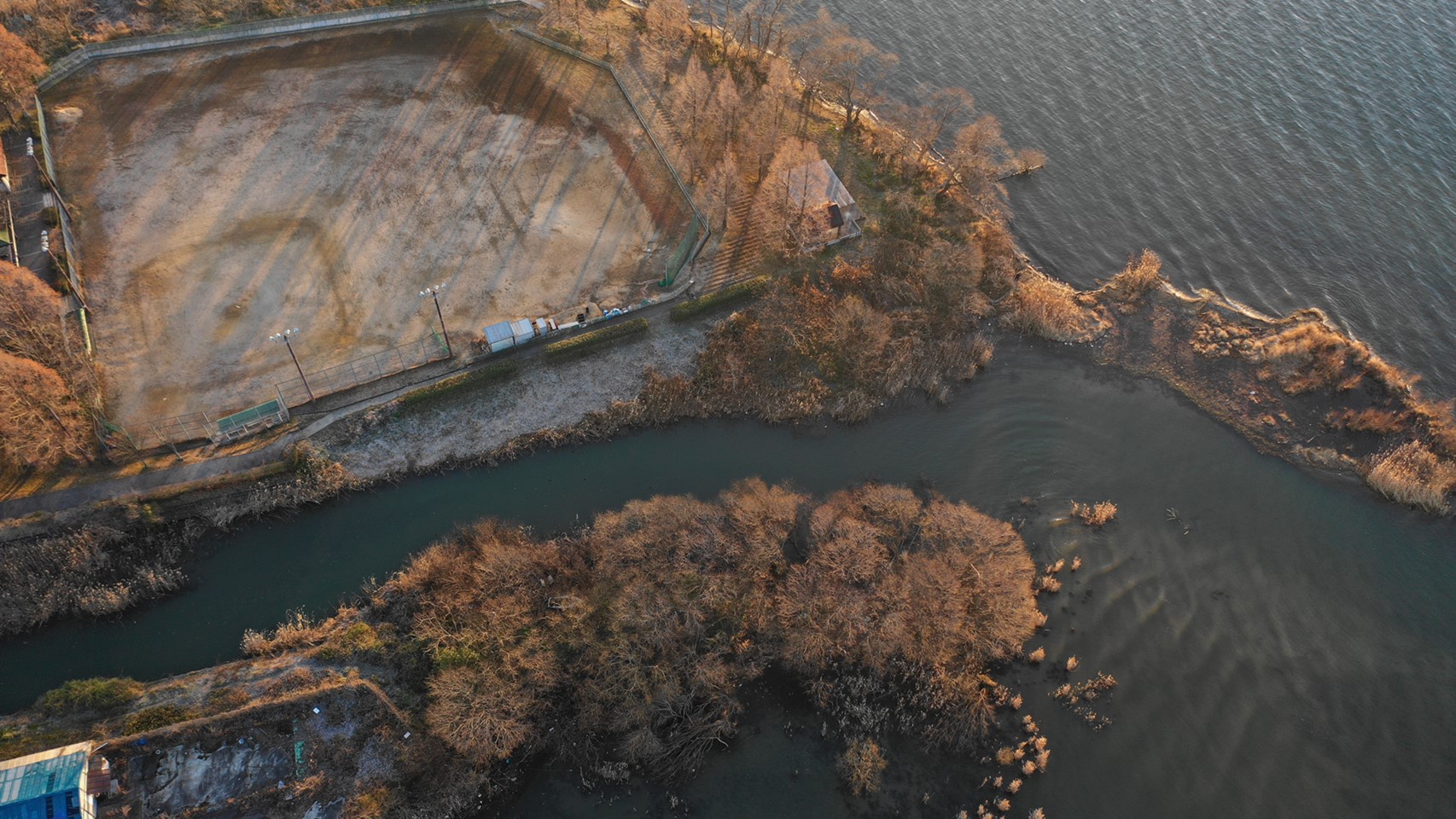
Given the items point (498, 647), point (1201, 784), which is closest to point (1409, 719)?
point (1201, 784)

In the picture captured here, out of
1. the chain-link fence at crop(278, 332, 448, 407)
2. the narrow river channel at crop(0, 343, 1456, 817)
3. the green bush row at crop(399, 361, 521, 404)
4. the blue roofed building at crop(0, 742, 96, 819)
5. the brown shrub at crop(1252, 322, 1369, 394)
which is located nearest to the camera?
the blue roofed building at crop(0, 742, 96, 819)

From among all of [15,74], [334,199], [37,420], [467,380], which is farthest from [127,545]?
[15,74]

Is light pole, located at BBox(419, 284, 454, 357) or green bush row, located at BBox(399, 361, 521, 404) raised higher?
light pole, located at BBox(419, 284, 454, 357)

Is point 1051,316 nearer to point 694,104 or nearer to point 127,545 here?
point 694,104

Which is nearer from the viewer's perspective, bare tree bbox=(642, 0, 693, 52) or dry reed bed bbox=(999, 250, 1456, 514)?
dry reed bed bbox=(999, 250, 1456, 514)

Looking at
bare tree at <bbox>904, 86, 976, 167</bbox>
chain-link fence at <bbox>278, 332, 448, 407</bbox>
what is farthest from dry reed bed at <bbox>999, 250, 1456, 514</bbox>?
chain-link fence at <bbox>278, 332, 448, 407</bbox>

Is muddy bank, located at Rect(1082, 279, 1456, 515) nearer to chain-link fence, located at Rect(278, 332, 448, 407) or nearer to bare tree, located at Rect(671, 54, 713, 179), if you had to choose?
bare tree, located at Rect(671, 54, 713, 179)
